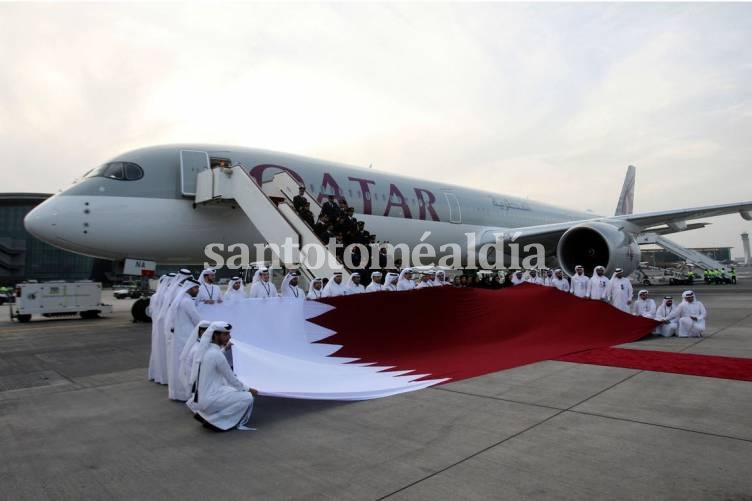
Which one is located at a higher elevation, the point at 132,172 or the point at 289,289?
the point at 132,172

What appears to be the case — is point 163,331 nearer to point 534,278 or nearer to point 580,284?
point 580,284

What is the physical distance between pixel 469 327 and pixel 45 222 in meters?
8.61

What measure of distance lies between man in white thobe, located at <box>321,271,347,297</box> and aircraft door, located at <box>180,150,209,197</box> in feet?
12.6

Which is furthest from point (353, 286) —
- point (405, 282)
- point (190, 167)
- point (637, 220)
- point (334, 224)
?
point (637, 220)

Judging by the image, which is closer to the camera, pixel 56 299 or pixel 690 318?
pixel 690 318

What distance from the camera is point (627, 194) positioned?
3172cm

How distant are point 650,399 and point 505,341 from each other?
3540 mm

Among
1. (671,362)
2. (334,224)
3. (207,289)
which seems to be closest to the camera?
(671,362)

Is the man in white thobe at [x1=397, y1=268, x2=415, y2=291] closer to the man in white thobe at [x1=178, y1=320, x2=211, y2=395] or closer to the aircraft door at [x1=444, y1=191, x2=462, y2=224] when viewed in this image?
the aircraft door at [x1=444, y1=191, x2=462, y2=224]

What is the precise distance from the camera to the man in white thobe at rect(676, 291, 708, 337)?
871 centimetres

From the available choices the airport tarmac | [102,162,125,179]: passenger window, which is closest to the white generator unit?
[102,162,125,179]: passenger window

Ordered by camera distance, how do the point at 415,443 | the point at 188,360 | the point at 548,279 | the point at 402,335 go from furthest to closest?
the point at 548,279, the point at 402,335, the point at 188,360, the point at 415,443

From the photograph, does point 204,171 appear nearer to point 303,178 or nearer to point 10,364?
point 303,178

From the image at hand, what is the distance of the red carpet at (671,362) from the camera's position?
5.69 meters
